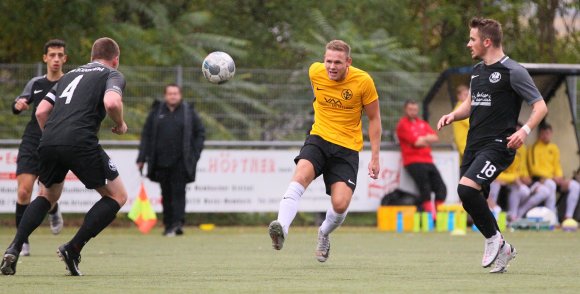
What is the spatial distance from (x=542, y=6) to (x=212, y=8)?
7008 mm

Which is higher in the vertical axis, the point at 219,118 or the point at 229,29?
the point at 229,29

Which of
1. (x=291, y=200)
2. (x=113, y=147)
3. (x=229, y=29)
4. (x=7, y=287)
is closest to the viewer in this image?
(x=7, y=287)

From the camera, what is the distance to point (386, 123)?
69.5 feet

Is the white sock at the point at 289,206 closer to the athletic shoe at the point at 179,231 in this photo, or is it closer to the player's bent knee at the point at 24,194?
the player's bent knee at the point at 24,194

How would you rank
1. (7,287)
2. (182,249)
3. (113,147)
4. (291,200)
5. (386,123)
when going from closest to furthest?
(7,287) → (291,200) → (182,249) → (113,147) → (386,123)

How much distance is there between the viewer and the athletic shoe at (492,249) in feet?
32.3

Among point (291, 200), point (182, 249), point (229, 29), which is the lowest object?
point (182, 249)

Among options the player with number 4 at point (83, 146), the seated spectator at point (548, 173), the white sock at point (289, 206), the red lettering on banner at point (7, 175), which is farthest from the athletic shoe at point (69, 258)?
the seated spectator at point (548, 173)

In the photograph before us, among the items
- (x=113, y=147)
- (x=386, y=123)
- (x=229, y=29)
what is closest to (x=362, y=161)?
(x=386, y=123)

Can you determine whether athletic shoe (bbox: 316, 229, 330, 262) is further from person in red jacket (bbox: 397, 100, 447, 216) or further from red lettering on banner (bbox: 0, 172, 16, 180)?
red lettering on banner (bbox: 0, 172, 16, 180)

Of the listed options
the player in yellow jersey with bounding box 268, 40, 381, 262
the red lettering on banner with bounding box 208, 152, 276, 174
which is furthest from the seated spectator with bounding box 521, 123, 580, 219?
the player in yellow jersey with bounding box 268, 40, 381, 262

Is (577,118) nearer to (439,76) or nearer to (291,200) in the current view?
(439,76)

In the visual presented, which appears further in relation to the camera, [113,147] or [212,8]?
[212,8]

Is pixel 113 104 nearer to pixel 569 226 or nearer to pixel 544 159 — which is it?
pixel 569 226
